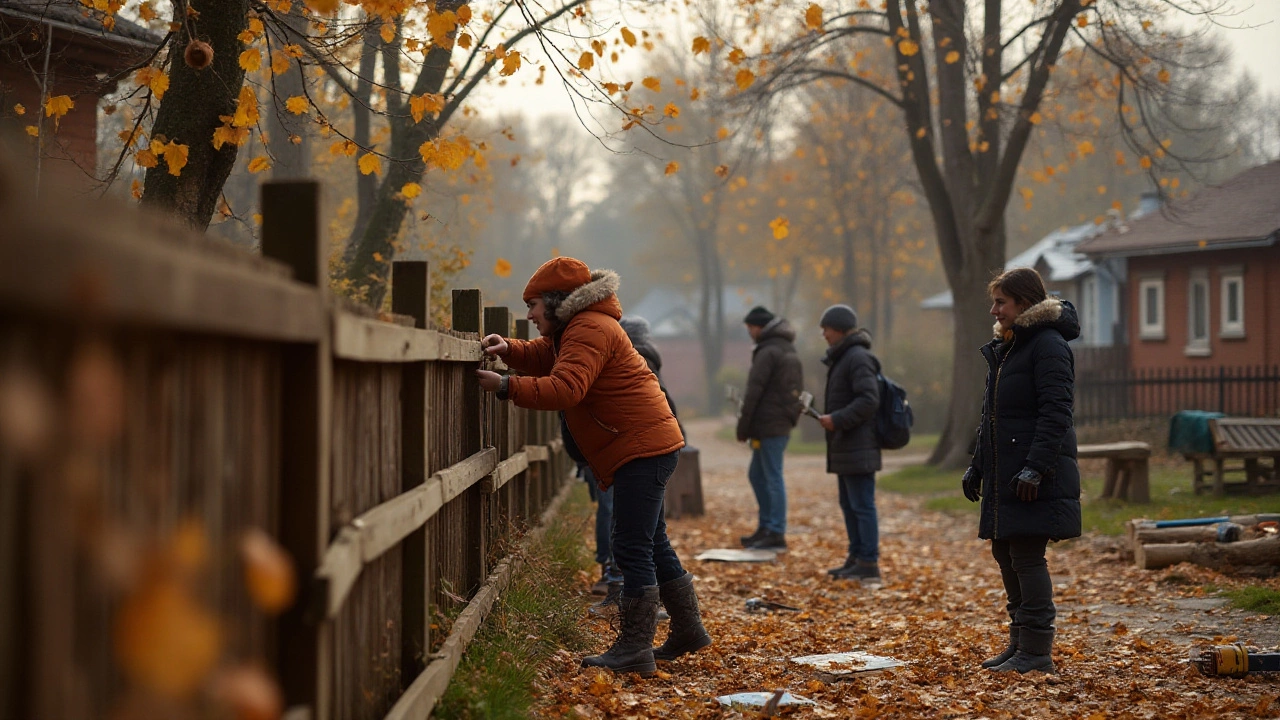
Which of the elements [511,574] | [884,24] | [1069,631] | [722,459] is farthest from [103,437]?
[722,459]

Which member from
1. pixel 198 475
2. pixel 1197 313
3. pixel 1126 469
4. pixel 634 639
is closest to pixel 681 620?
pixel 634 639

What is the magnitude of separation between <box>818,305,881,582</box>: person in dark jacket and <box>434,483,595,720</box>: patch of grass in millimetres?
2172

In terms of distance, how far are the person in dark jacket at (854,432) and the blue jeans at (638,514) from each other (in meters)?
3.77

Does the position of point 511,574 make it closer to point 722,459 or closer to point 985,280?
point 985,280

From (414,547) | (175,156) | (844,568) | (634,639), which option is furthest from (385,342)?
(844,568)

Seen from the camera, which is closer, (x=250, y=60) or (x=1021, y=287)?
(x=1021, y=287)

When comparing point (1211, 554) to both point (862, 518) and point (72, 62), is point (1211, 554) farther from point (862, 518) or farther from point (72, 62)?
point (72, 62)

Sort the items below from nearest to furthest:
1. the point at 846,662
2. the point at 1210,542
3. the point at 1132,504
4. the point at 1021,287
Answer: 1. the point at 1021,287
2. the point at 846,662
3. the point at 1210,542
4. the point at 1132,504

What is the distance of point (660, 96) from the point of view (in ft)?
165

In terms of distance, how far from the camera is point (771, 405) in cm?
1107

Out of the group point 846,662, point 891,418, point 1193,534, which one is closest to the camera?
point 846,662

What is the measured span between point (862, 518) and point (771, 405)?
182 centimetres

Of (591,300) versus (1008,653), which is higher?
(591,300)

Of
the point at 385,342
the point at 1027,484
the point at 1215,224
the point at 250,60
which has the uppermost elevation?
the point at 1215,224
